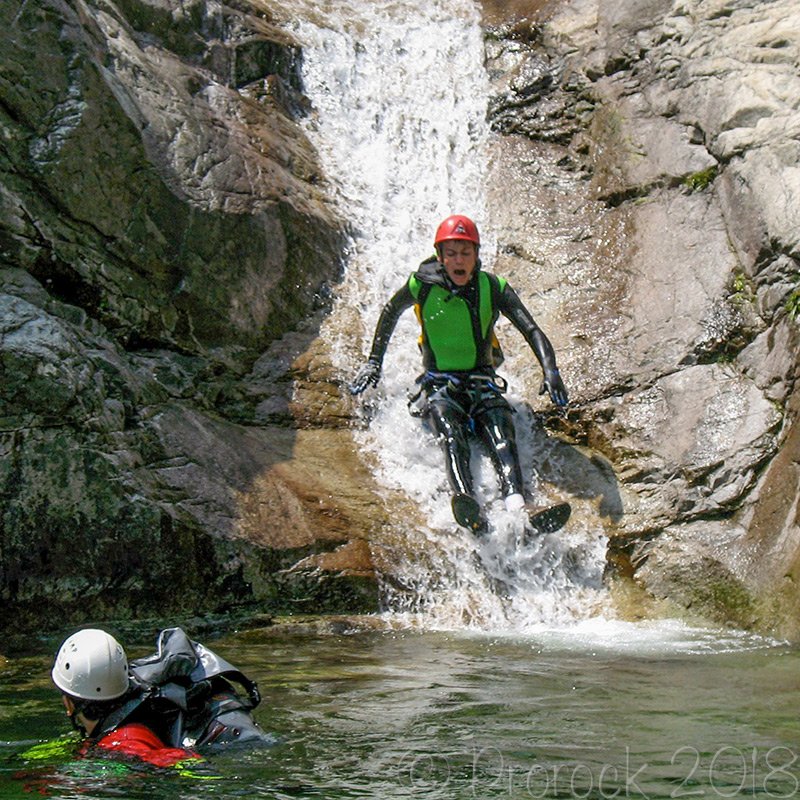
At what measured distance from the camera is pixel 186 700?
13.7 ft

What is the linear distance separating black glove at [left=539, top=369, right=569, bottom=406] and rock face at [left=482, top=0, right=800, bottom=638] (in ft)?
2.31

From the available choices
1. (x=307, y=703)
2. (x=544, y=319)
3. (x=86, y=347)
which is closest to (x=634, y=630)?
(x=307, y=703)

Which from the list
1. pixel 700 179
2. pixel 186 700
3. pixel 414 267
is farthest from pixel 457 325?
pixel 186 700

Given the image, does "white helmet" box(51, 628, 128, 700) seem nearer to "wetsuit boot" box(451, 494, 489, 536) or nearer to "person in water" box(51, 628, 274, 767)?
"person in water" box(51, 628, 274, 767)

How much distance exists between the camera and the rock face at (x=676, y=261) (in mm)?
7770

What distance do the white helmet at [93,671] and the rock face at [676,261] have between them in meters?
4.60

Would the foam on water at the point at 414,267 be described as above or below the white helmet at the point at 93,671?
above

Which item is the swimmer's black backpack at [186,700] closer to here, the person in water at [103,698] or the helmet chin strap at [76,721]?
the person in water at [103,698]

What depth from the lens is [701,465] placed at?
26.8ft

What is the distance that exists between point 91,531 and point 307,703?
2.37 metres

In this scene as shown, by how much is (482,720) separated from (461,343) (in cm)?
453

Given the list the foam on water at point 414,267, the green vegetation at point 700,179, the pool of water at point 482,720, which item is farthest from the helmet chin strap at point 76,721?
the green vegetation at point 700,179

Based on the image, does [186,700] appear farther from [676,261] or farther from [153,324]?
[676,261]

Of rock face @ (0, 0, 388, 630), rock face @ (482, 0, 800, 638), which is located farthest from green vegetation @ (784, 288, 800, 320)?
rock face @ (0, 0, 388, 630)
